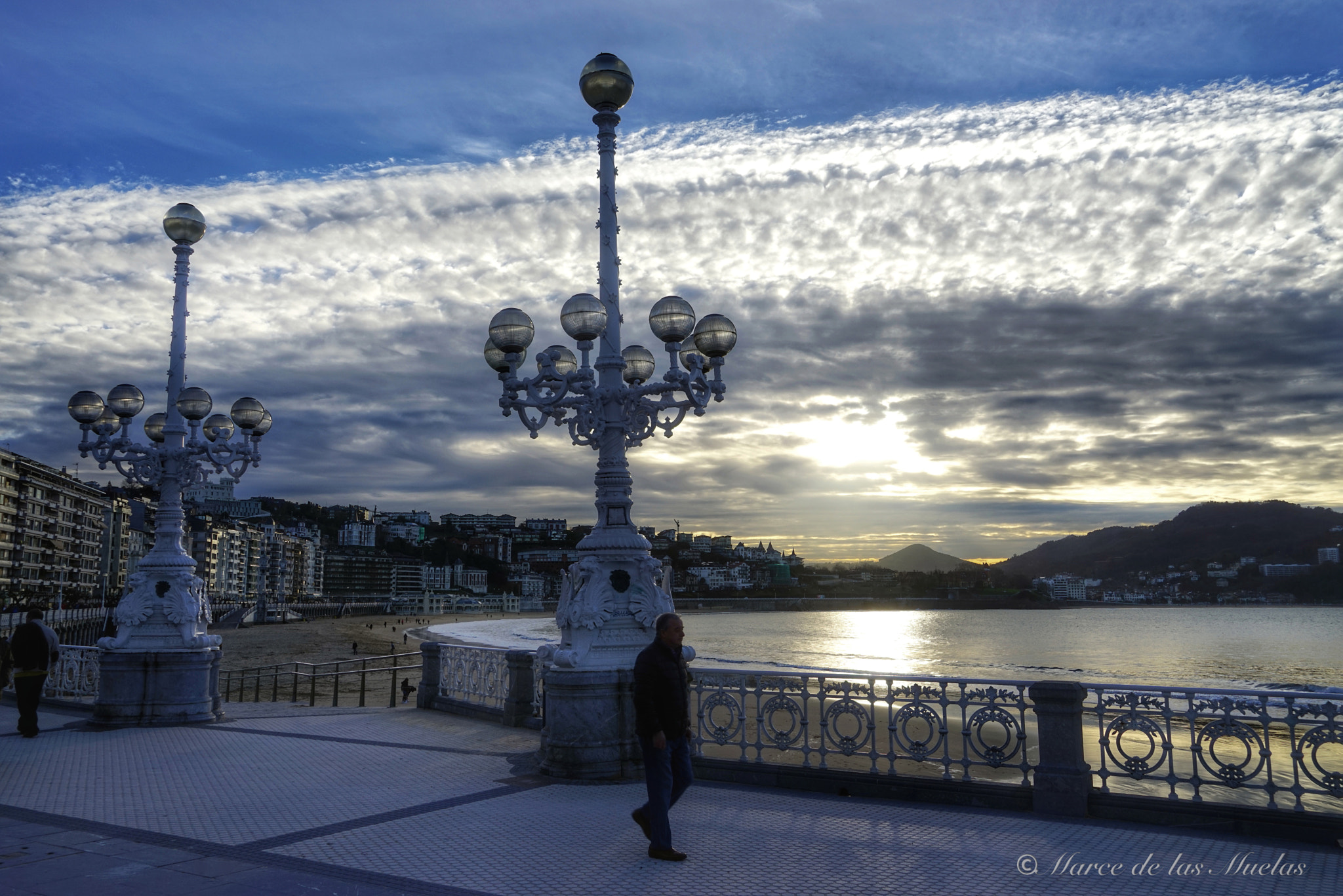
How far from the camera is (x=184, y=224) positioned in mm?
13648

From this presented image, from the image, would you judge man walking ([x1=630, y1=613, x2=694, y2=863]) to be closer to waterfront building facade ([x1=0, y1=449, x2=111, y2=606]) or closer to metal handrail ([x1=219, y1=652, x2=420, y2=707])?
metal handrail ([x1=219, y1=652, x2=420, y2=707])

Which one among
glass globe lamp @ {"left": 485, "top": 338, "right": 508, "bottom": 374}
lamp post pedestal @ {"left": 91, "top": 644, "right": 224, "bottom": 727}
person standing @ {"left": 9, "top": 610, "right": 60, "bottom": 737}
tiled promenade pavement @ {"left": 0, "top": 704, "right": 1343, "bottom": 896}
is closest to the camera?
tiled promenade pavement @ {"left": 0, "top": 704, "right": 1343, "bottom": 896}

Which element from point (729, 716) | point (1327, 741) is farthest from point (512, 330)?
point (1327, 741)

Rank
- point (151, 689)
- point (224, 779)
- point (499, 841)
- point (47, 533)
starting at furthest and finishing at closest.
Result: 1. point (47, 533)
2. point (151, 689)
3. point (224, 779)
4. point (499, 841)

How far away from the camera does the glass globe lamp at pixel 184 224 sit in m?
13.6

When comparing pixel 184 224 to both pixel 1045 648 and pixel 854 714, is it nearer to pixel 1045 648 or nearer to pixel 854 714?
pixel 854 714

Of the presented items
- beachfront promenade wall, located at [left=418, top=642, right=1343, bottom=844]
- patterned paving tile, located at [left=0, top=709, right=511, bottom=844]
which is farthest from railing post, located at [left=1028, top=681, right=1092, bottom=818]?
patterned paving tile, located at [left=0, top=709, right=511, bottom=844]

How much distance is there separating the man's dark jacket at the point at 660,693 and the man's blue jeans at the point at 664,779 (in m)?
0.08

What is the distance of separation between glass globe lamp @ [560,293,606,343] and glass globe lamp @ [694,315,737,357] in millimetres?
980

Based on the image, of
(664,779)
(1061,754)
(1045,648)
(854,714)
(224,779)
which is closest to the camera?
(664,779)

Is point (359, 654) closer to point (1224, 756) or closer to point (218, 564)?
point (1224, 756)

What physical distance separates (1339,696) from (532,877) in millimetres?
6222

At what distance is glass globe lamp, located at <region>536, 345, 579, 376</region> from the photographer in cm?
938

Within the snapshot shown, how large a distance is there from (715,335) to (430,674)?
307 inches
